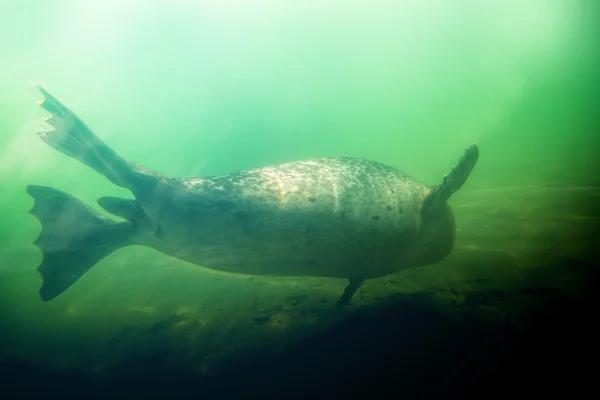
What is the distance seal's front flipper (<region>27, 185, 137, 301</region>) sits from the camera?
15.5ft

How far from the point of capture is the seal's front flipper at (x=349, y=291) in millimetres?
4746

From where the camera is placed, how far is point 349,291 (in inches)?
190

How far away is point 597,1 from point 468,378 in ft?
212

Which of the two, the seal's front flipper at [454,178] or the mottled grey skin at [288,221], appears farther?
the seal's front flipper at [454,178]

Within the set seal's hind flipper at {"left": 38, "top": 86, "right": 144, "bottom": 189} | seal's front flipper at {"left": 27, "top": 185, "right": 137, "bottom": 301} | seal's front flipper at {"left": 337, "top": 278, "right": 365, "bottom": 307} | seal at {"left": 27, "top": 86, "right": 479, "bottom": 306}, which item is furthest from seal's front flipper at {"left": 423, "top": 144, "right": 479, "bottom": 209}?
seal's front flipper at {"left": 27, "top": 185, "right": 137, "bottom": 301}

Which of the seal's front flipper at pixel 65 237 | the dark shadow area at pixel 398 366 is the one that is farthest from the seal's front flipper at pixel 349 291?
the seal's front flipper at pixel 65 237

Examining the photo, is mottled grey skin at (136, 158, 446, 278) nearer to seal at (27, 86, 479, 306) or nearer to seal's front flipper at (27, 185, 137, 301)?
seal at (27, 86, 479, 306)

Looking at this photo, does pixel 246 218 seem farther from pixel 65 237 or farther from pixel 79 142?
pixel 65 237

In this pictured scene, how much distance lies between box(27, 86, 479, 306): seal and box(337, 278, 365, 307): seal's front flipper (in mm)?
17

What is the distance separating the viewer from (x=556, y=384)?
2.54 metres

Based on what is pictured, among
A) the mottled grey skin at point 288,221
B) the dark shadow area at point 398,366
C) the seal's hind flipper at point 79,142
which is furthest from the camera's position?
the seal's hind flipper at point 79,142

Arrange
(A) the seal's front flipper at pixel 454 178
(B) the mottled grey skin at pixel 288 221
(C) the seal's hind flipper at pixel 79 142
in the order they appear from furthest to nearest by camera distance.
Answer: (A) the seal's front flipper at pixel 454 178 < (C) the seal's hind flipper at pixel 79 142 < (B) the mottled grey skin at pixel 288 221

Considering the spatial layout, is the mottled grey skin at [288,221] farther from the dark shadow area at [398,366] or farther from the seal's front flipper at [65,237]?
the dark shadow area at [398,366]

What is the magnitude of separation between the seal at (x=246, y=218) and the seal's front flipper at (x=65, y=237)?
0.05 feet
